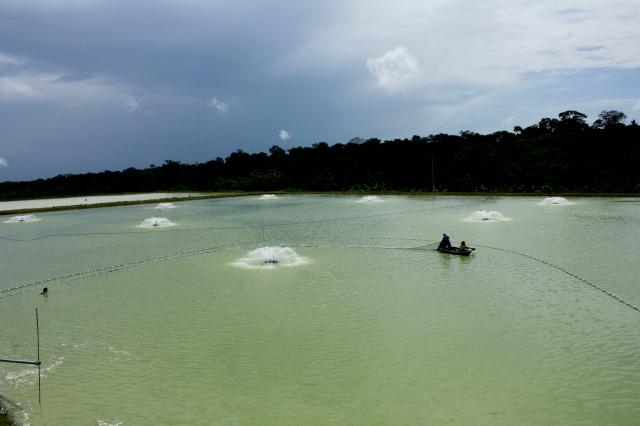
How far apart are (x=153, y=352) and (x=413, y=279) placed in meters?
6.07

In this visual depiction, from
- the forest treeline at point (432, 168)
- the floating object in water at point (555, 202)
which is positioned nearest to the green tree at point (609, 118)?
the forest treeline at point (432, 168)

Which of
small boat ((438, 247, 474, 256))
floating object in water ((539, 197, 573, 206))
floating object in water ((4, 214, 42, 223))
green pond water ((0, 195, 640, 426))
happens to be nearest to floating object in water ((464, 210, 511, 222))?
green pond water ((0, 195, 640, 426))

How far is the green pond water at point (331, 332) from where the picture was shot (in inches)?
222

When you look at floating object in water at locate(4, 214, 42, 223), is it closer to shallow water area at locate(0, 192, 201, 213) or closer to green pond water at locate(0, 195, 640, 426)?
shallow water area at locate(0, 192, 201, 213)

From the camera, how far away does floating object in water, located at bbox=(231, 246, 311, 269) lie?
13297 mm

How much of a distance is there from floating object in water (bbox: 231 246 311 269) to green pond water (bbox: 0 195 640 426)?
0.06 m

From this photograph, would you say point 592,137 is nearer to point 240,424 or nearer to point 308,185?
point 308,185

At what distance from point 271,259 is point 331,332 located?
19.4ft

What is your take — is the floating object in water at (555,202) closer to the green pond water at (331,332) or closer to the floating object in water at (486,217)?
the floating object in water at (486,217)

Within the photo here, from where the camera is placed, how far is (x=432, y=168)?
4228 centimetres

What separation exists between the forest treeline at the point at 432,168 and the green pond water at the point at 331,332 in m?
23.7

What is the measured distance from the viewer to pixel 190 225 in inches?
902

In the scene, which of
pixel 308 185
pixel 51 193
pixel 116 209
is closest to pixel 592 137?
pixel 308 185

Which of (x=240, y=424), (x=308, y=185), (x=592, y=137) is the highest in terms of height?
(x=592, y=137)
